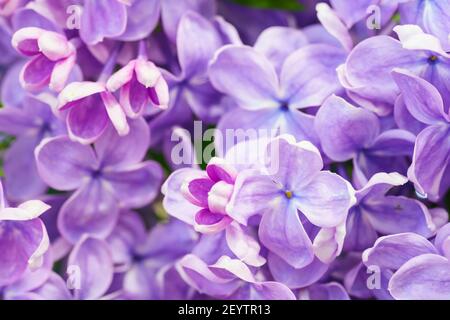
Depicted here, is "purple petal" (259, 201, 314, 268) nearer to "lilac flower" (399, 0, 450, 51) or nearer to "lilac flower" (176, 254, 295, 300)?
"lilac flower" (176, 254, 295, 300)

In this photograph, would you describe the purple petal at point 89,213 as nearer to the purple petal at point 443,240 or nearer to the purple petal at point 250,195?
the purple petal at point 250,195

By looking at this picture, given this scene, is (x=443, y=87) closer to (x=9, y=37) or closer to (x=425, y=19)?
(x=425, y=19)

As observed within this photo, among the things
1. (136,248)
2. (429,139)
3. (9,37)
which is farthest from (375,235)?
(9,37)

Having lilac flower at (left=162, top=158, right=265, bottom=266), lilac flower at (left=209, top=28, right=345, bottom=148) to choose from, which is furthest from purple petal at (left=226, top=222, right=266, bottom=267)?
lilac flower at (left=209, top=28, right=345, bottom=148)

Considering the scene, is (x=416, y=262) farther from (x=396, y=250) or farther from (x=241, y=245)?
(x=241, y=245)

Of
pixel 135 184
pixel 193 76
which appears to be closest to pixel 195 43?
pixel 193 76

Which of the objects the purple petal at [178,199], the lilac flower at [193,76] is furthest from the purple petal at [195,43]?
the purple petal at [178,199]
